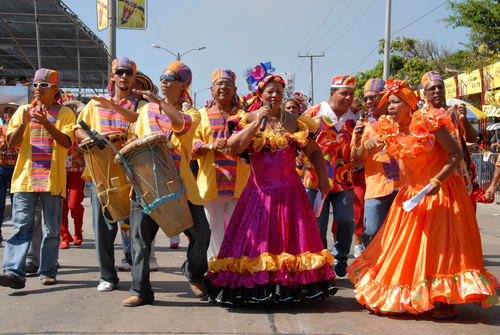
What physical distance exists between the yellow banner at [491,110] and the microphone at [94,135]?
16.1m

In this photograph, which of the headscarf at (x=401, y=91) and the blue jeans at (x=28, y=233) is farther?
the blue jeans at (x=28, y=233)

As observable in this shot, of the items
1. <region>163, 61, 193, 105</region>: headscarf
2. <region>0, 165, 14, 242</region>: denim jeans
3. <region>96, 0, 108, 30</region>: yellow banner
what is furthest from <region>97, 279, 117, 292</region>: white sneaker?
<region>96, 0, 108, 30</region>: yellow banner

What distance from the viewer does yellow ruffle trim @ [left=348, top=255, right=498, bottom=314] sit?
4855 mm

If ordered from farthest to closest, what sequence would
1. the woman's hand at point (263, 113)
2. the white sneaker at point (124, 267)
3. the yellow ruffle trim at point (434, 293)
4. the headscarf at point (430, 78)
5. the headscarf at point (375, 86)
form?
the headscarf at point (375, 86)
the white sneaker at point (124, 267)
the headscarf at point (430, 78)
the woman's hand at point (263, 113)
the yellow ruffle trim at point (434, 293)

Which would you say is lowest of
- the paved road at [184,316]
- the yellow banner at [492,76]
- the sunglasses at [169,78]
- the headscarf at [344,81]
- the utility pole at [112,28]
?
the paved road at [184,316]

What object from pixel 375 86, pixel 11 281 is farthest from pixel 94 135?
pixel 375 86

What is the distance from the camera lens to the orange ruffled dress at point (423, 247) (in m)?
4.93

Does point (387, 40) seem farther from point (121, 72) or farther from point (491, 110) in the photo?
point (121, 72)

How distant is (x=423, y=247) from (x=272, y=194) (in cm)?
133

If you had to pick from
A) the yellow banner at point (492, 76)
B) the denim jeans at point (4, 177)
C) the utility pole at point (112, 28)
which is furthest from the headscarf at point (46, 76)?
the yellow banner at point (492, 76)

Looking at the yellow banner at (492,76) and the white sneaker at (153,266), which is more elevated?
the yellow banner at (492,76)

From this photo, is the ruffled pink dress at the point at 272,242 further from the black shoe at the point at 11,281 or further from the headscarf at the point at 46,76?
the headscarf at the point at 46,76

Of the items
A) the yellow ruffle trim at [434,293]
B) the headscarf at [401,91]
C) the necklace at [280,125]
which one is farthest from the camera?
the necklace at [280,125]

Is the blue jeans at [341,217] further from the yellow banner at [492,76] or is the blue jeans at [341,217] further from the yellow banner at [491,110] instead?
the yellow banner at [492,76]
